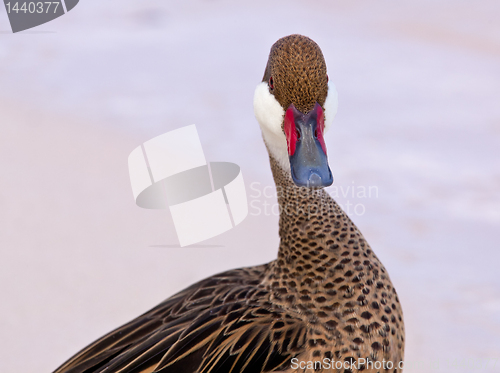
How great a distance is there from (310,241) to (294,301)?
3.7 inches

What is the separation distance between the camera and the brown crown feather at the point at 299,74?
82 cm

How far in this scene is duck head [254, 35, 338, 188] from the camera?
2.59 ft

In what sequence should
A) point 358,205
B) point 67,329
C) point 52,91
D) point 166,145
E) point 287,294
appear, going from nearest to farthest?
point 287,294, point 67,329, point 358,205, point 166,145, point 52,91

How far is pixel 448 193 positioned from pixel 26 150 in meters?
1.45

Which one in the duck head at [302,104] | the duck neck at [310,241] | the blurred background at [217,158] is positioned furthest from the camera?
the blurred background at [217,158]

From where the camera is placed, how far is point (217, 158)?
2.00m

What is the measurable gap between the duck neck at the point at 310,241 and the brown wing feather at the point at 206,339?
6cm

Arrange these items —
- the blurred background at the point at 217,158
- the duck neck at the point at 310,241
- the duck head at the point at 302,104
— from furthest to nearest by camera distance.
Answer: the blurred background at the point at 217,158 → the duck neck at the point at 310,241 → the duck head at the point at 302,104

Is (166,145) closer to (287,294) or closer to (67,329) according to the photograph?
(67,329)

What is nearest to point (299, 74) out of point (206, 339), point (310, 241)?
point (310, 241)

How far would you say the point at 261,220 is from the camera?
6.01 ft

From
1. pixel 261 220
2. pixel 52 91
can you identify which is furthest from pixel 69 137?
pixel 261 220

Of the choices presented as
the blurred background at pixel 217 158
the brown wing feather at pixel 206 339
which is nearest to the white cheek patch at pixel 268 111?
the brown wing feather at pixel 206 339

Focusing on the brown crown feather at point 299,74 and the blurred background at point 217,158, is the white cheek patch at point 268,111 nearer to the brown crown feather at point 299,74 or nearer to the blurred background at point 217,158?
the brown crown feather at point 299,74
